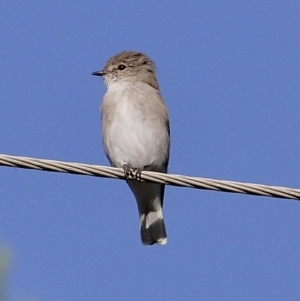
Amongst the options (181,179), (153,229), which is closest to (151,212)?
→ (153,229)

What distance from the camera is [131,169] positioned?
320 inches

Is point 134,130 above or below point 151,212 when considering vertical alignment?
above

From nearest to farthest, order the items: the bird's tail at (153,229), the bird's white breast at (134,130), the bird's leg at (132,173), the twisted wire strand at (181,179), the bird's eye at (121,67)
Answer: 1. the twisted wire strand at (181,179)
2. the bird's leg at (132,173)
3. the bird's white breast at (134,130)
4. the bird's tail at (153,229)
5. the bird's eye at (121,67)

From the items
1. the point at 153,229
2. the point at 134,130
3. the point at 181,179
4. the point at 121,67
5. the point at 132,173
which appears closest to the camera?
the point at 181,179

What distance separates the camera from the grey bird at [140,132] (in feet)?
28.9

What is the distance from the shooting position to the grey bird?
28.9 ft

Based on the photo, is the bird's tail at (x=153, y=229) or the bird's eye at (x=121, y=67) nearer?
the bird's tail at (x=153, y=229)

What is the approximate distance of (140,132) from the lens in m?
8.80

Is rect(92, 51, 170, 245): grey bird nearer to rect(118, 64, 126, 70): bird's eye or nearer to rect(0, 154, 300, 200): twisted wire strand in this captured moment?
rect(118, 64, 126, 70): bird's eye

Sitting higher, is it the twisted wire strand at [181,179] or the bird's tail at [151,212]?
the bird's tail at [151,212]

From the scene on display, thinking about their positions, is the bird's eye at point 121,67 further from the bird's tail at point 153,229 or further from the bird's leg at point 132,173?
the bird's leg at point 132,173

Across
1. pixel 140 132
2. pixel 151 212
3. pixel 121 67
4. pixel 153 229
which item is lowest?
pixel 153 229

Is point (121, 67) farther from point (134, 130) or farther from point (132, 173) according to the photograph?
point (132, 173)

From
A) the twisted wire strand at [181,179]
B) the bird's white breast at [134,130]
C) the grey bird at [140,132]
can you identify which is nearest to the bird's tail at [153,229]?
the grey bird at [140,132]
